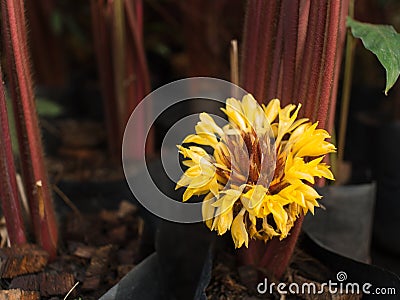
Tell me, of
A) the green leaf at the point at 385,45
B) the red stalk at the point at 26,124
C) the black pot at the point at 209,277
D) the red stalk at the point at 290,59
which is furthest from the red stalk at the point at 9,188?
the green leaf at the point at 385,45

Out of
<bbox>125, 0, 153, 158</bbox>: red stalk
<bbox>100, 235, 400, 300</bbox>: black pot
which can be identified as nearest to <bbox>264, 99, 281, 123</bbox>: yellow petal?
<bbox>100, 235, 400, 300</bbox>: black pot

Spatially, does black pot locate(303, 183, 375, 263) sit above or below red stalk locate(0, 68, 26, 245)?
below

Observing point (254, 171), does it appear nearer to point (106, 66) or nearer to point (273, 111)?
point (273, 111)

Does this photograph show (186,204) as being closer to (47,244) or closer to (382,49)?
(47,244)

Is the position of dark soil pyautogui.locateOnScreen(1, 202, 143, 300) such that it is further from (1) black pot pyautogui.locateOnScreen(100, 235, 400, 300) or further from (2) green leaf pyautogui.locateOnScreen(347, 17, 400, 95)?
(2) green leaf pyautogui.locateOnScreen(347, 17, 400, 95)

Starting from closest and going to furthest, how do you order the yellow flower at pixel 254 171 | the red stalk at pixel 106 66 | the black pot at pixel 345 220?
the yellow flower at pixel 254 171 → the black pot at pixel 345 220 → the red stalk at pixel 106 66

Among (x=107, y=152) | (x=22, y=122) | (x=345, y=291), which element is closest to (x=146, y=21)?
(x=107, y=152)

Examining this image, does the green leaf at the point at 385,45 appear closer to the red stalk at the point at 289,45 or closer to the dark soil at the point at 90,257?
the red stalk at the point at 289,45
